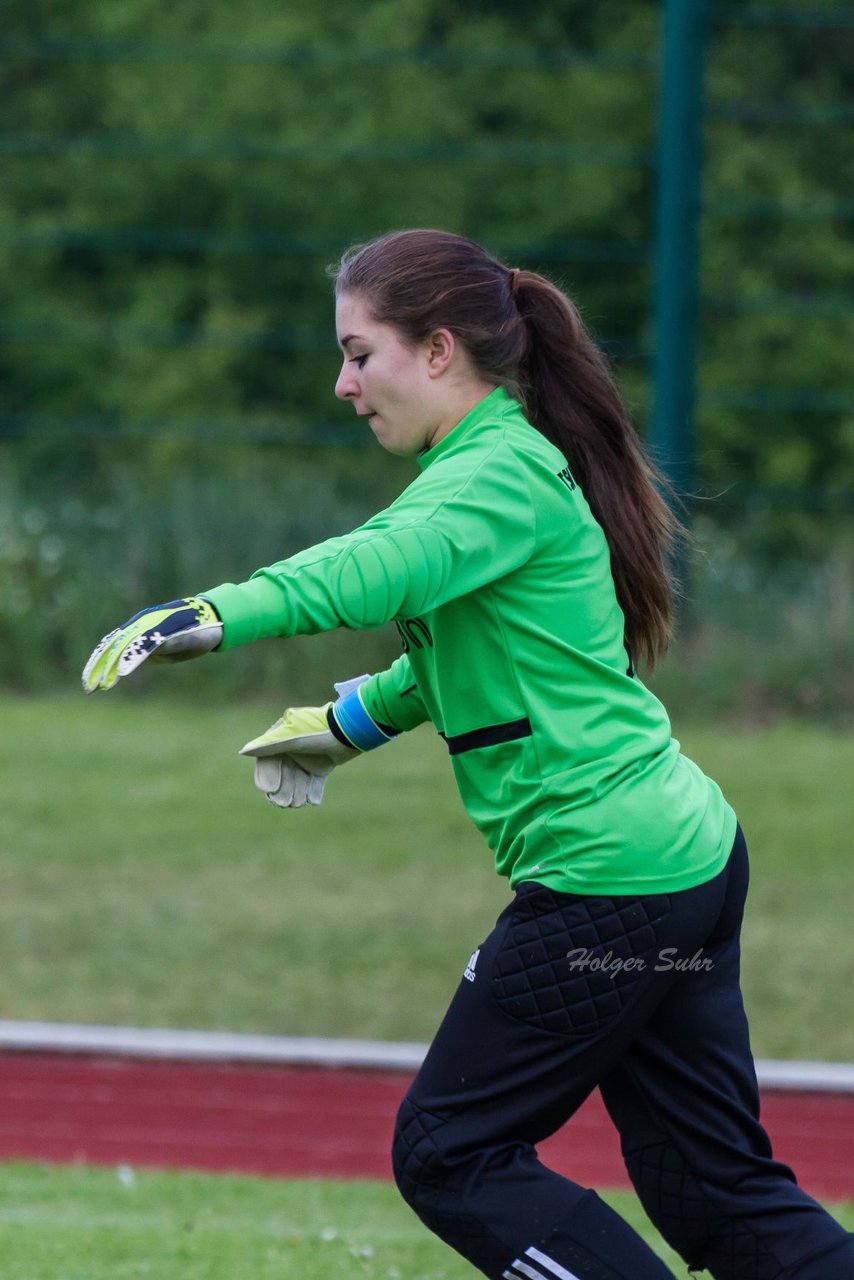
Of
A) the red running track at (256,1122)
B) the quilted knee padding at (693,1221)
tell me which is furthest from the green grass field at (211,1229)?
the quilted knee padding at (693,1221)

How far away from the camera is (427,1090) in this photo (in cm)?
280

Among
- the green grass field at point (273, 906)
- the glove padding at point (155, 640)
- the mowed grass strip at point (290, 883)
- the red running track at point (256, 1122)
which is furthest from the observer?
the mowed grass strip at point (290, 883)

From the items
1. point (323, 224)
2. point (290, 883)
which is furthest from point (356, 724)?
point (323, 224)

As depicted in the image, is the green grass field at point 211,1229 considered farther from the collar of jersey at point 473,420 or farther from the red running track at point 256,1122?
the collar of jersey at point 473,420

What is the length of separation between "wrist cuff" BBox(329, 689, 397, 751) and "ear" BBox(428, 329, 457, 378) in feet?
2.20

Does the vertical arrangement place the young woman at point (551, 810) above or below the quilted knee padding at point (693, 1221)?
above

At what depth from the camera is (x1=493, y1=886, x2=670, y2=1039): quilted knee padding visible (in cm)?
277

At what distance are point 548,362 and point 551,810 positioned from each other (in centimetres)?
75

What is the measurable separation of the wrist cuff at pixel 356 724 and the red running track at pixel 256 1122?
234 centimetres

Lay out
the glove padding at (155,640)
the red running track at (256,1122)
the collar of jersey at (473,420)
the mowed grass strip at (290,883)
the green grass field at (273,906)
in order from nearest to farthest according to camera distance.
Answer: the glove padding at (155,640) → the collar of jersey at (473,420) → the green grass field at (273,906) → the red running track at (256,1122) → the mowed grass strip at (290,883)

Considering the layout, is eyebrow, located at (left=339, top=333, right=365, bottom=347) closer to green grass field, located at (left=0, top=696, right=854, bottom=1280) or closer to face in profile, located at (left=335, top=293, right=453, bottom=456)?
face in profile, located at (left=335, top=293, right=453, bottom=456)

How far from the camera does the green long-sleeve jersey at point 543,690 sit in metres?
2.74
